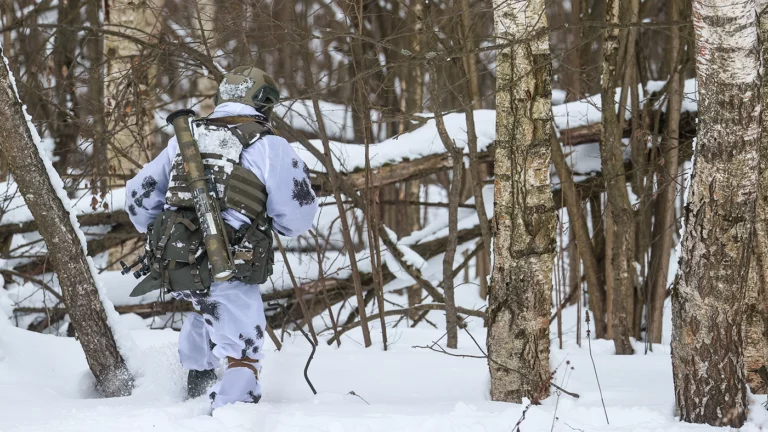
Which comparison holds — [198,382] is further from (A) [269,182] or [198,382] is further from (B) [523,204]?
(B) [523,204]

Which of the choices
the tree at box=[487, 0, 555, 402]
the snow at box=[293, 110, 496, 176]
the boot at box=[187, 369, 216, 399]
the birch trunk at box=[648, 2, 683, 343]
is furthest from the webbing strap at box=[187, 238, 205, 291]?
the birch trunk at box=[648, 2, 683, 343]

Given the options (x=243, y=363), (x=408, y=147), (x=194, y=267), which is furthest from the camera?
(x=408, y=147)

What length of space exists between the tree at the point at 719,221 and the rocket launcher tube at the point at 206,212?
188cm

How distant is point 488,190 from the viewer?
6.96 m

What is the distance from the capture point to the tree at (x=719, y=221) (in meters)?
2.74

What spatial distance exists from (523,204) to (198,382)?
1868 mm

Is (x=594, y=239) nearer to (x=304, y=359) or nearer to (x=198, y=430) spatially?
(x=304, y=359)

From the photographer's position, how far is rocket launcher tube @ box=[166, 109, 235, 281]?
3.38m

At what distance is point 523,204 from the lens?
11.1ft

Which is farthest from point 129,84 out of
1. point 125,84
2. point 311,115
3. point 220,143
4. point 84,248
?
point 220,143

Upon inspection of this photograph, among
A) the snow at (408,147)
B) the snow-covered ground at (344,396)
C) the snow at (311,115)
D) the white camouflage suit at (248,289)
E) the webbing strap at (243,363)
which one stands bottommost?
the snow-covered ground at (344,396)


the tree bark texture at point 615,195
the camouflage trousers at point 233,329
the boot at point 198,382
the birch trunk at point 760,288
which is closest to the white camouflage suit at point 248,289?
the camouflage trousers at point 233,329

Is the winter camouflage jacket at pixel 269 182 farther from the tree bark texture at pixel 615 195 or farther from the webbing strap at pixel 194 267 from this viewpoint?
the tree bark texture at pixel 615 195

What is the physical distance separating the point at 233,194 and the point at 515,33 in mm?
1446
